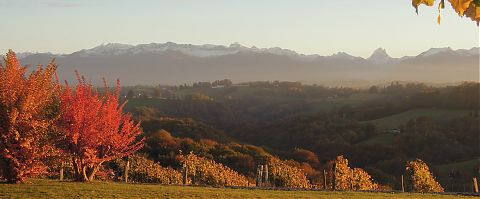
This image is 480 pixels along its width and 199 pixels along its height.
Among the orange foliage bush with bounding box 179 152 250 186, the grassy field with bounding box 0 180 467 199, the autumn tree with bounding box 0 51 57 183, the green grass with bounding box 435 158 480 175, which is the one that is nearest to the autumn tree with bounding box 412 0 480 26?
the grassy field with bounding box 0 180 467 199

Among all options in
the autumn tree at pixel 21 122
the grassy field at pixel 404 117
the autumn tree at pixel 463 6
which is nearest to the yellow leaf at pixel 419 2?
the autumn tree at pixel 463 6

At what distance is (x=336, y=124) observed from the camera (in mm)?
140500

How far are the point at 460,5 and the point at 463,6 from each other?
0.07 feet

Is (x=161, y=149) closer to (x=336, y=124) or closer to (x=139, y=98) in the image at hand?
(x=336, y=124)

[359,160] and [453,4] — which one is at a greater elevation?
[453,4]

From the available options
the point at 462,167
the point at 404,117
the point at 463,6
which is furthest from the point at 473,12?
the point at 404,117

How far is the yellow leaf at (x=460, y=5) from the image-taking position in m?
3.73

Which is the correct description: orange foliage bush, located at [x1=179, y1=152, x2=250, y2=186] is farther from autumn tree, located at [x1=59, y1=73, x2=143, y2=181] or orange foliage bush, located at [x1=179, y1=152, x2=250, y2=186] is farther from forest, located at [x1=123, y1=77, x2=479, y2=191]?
forest, located at [x1=123, y1=77, x2=479, y2=191]

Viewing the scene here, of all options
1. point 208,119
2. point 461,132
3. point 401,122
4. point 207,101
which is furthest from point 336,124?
point 207,101

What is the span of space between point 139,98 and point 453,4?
177704 millimetres

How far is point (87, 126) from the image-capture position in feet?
92.0

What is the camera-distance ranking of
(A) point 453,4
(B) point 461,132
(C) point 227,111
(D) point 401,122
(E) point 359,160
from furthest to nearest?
(C) point 227,111 < (D) point 401,122 < (B) point 461,132 < (E) point 359,160 < (A) point 453,4

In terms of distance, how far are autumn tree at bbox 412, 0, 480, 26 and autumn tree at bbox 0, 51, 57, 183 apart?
24.4m

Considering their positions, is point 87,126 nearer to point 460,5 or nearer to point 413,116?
point 460,5
